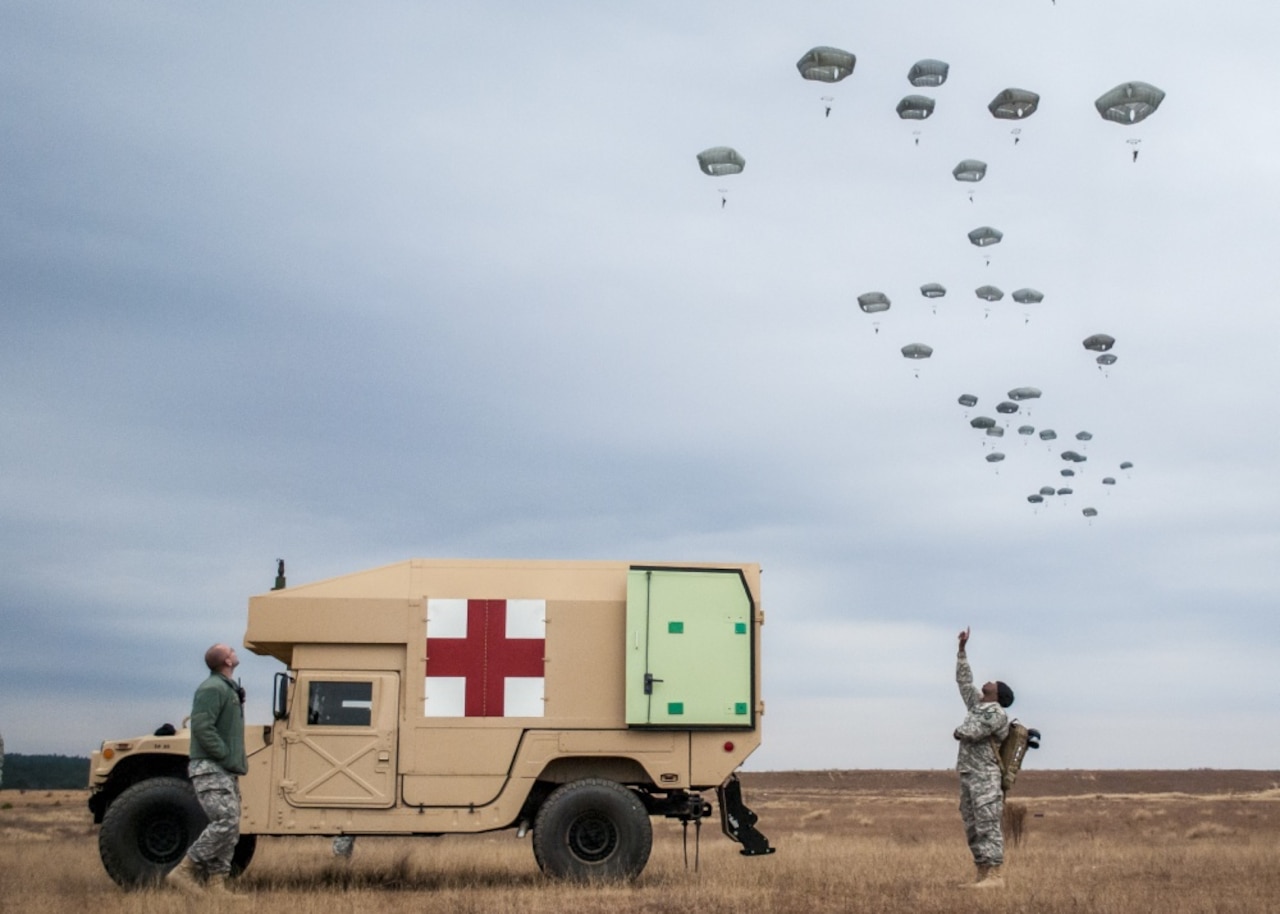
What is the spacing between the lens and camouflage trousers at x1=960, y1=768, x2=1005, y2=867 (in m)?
14.0

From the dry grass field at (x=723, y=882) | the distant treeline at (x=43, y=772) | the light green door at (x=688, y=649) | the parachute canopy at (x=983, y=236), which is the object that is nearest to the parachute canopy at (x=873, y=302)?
the parachute canopy at (x=983, y=236)

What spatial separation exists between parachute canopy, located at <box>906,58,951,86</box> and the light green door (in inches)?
1033

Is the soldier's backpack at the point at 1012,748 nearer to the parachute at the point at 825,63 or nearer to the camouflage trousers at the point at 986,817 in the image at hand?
the camouflage trousers at the point at 986,817

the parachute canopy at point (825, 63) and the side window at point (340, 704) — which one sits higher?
the parachute canopy at point (825, 63)

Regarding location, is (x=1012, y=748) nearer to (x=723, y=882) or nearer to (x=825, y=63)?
(x=723, y=882)

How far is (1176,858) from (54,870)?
555 inches

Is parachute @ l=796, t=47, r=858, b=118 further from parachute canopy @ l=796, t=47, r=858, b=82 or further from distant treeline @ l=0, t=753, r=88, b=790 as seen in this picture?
distant treeline @ l=0, t=753, r=88, b=790

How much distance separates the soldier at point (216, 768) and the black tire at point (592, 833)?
130 inches

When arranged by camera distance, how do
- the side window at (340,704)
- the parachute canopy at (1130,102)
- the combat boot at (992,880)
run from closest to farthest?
the combat boot at (992,880)
the side window at (340,704)
the parachute canopy at (1130,102)

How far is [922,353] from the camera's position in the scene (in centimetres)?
4800

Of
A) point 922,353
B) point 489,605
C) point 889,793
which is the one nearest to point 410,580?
point 489,605

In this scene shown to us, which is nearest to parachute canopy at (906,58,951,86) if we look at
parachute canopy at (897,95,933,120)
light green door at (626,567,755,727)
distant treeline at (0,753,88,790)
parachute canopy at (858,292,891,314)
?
parachute canopy at (897,95,933,120)

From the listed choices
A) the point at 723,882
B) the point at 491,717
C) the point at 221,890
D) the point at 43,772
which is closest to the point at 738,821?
the point at 723,882

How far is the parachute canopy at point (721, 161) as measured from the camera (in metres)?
36.9
